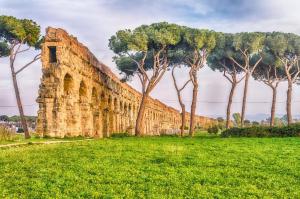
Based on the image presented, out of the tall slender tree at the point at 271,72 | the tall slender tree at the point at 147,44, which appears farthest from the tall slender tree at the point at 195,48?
the tall slender tree at the point at 271,72

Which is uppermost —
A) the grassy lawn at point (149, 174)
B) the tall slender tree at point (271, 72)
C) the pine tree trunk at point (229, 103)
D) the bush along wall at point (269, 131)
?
the tall slender tree at point (271, 72)

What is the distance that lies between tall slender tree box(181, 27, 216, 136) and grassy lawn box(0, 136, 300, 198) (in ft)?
63.7

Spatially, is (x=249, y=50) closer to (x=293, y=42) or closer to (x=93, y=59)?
(x=293, y=42)

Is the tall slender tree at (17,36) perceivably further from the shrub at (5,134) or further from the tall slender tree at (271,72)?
the tall slender tree at (271,72)

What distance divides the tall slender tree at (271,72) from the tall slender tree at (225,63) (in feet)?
8.15

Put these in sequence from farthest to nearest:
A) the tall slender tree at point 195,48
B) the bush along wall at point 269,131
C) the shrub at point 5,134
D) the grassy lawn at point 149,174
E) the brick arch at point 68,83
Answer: the tall slender tree at point 195,48 < the brick arch at point 68,83 < the bush along wall at point 269,131 < the shrub at point 5,134 < the grassy lawn at point 149,174

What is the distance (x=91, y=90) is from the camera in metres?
31.3

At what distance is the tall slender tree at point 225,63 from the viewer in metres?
34.8

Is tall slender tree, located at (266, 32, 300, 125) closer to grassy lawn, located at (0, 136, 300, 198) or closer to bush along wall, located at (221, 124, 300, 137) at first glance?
bush along wall, located at (221, 124, 300, 137)

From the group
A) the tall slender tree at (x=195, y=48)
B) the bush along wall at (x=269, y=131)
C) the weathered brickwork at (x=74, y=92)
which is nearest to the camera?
the weathered brickwork at (x=74, y=92)

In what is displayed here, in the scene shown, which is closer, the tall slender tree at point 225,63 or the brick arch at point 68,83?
the brick arch at point 68,83

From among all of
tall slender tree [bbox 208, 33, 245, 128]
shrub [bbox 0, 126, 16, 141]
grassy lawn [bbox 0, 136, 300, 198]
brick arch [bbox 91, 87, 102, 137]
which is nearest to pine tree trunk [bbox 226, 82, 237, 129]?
tall slender tree [bbox 208, 33, 245, 128]

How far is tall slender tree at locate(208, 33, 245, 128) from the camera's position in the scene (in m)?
34.8

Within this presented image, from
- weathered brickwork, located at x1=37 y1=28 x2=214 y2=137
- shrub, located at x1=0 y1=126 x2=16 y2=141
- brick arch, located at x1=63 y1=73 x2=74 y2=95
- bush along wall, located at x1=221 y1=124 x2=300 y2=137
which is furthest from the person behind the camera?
brick arch, located at x1=63 y1=73 x2=74 y2=95
